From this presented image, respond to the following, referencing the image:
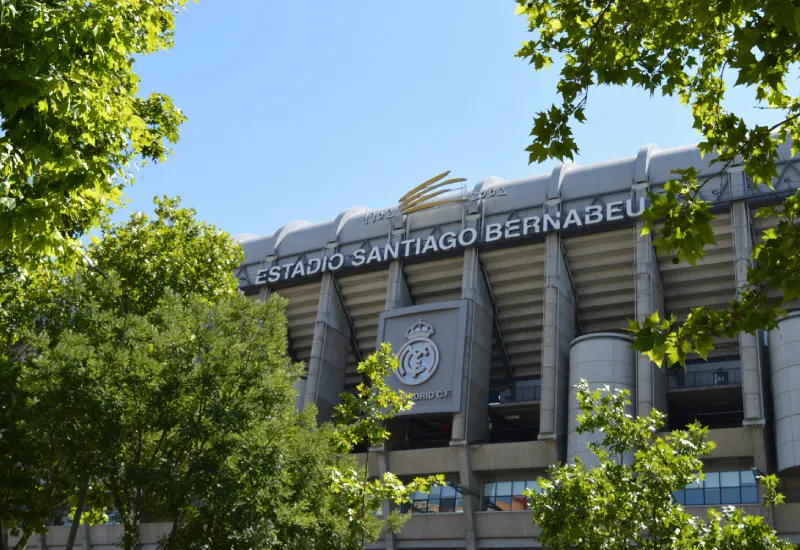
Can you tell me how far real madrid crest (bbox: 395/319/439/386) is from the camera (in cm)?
5238

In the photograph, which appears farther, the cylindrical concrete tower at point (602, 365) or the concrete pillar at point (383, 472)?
the concrete pillar at point (383, 472)

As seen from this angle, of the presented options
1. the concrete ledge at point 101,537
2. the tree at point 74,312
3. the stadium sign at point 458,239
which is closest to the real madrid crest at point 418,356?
the stadium sign at point 458,239

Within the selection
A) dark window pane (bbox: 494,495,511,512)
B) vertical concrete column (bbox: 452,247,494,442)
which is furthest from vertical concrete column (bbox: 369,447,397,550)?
dark window pane (bbox: 494,495,511,512)

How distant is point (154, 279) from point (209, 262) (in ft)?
6.90

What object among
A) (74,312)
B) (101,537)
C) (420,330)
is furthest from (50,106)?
(101,537)

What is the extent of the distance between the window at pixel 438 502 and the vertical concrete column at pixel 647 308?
42.3ft

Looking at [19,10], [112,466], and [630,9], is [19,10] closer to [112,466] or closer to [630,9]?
[630,9]

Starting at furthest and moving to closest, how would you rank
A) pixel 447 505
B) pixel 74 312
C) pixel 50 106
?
pixel 447 505, pixel 74 312, pixel 50 106

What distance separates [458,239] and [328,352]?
1255 cm

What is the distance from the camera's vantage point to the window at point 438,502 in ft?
167

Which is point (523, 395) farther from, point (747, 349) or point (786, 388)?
point (786, 388)

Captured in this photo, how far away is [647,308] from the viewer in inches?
1876

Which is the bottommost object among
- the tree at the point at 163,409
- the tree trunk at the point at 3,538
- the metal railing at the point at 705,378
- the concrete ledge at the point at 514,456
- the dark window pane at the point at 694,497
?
the tree trunk at the point at 3,538

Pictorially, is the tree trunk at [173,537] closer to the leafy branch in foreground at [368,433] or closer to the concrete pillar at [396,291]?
the leafy branch in foreground at [368,433]
